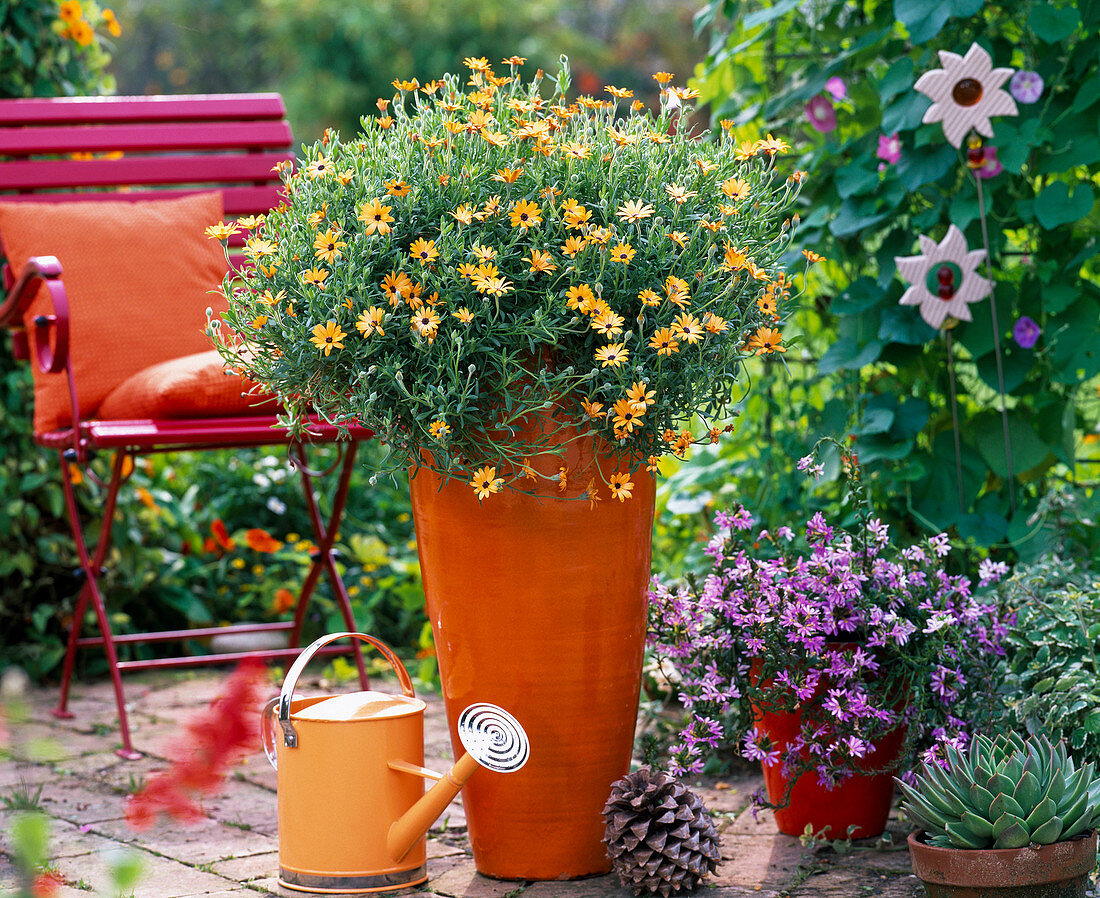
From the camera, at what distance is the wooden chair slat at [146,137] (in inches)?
110

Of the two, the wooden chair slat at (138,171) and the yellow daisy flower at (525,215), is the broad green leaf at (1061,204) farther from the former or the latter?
the wooden chair slat at (138,171)

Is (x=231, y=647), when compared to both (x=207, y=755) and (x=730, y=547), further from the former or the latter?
(x=207, y=755)

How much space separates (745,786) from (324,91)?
12.1 metres

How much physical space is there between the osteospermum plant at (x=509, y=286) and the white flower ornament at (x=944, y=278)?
2.04ft

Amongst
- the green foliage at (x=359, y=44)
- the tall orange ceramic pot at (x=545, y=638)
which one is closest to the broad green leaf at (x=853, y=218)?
the tall orange ceramic pot at (x=545, y=638)

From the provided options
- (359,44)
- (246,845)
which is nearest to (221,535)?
(246,845)

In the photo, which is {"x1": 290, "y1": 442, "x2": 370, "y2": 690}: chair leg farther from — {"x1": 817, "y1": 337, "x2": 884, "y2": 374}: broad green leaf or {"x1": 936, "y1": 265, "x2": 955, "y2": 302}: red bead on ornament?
{"x1": 936, "y1": 265, "x2": 955, "y2": 302}: red bead on ornament

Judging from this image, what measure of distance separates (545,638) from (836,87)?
138 cm

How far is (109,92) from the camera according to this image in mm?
3270

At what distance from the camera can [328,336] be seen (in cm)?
149

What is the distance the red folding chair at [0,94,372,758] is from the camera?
7.69 ft

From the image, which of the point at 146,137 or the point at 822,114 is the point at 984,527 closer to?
the point at 822,114

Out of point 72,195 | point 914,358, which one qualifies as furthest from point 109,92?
point 914,358

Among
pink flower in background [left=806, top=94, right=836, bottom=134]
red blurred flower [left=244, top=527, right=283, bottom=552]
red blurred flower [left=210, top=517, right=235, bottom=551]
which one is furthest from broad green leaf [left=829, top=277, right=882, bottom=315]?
red blurred flower [left=210, top=517, right=235, bottom=551]
